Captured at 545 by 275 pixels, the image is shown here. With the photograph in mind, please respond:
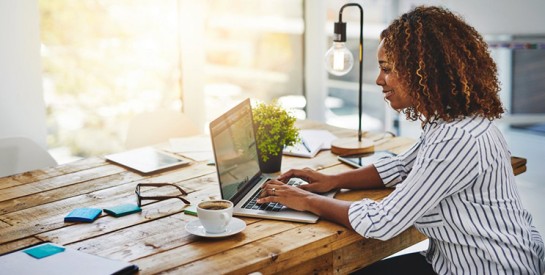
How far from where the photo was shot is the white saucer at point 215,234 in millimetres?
1634

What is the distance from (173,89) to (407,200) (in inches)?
92.3

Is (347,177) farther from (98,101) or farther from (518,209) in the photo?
(98,101)

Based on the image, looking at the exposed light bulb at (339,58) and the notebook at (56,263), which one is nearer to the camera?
the notebook at (56,263)

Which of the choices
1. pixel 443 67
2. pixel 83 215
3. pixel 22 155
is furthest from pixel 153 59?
pixel 443 67

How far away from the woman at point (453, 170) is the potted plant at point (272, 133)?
19.2 inches

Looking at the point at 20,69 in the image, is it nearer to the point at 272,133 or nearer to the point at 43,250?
the point at 272,133

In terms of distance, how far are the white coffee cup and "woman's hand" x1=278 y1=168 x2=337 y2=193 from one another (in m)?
0.39

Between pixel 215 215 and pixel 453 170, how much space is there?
0.58 meters

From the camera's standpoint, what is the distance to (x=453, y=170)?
1.60m

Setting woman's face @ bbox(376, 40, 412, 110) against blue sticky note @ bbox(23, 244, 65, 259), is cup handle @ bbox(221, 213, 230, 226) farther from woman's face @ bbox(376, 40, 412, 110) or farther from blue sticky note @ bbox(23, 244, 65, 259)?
woman's face @ bbox(376, 40, 412, 110)

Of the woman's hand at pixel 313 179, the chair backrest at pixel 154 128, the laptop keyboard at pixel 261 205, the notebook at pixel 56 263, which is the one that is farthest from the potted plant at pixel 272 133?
the chair backrest at pixel 154 128

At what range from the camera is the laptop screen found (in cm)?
181

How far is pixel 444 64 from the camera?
64.9 inches

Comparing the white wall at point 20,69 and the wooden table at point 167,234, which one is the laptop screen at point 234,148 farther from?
the white wall at point 20,69
